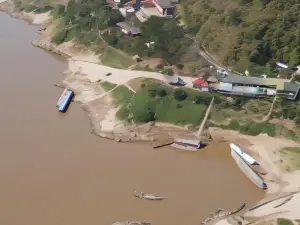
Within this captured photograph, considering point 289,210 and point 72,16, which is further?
point 72,16

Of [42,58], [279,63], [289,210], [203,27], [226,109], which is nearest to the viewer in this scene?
[289,210]

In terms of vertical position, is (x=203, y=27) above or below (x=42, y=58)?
above

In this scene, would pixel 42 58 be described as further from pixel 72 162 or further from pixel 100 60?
pixel 72 162

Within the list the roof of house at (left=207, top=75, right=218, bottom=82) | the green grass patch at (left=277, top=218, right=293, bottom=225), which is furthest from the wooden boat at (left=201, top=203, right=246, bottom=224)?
the roof of house at (left=207, top=75, right=218, bottom=82)

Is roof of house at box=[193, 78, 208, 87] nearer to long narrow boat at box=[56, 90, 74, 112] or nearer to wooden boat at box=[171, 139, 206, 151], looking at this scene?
wooden boat at box=[171, 139, 206, 151]

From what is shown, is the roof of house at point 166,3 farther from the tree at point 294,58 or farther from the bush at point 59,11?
the tree at point 294,58

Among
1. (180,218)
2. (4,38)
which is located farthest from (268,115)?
(4,38)

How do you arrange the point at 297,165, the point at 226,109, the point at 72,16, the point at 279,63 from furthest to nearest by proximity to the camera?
1. the point at 72,16
2. the point at 279,63
3. the point at 226,109
4. the point at 297,165
